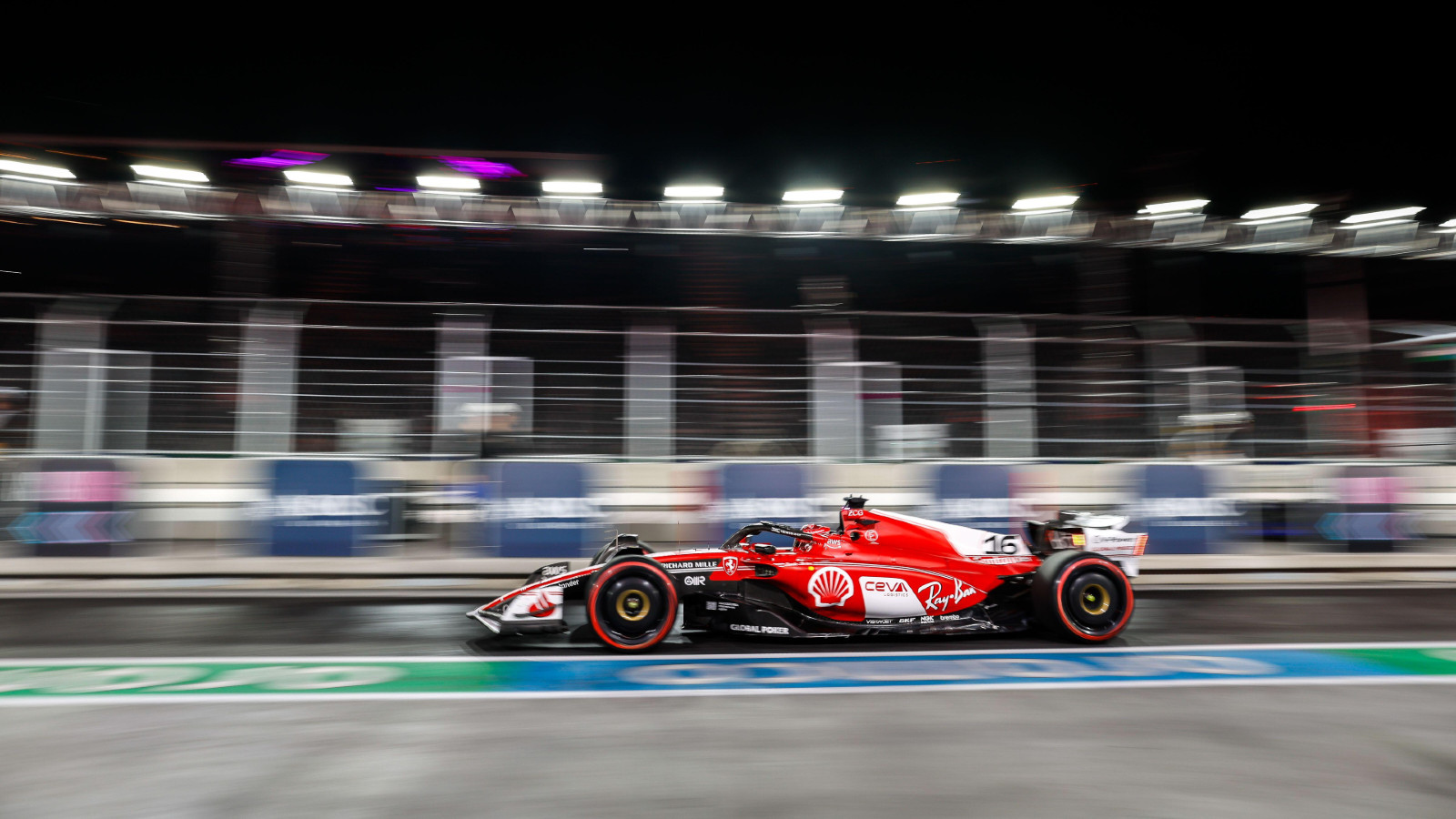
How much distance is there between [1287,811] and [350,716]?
152 inches

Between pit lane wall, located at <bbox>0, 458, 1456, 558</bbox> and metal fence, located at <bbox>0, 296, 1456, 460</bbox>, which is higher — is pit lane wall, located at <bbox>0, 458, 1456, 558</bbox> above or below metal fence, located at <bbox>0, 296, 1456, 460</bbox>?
below

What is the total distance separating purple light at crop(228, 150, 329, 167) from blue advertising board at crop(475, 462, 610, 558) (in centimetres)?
609

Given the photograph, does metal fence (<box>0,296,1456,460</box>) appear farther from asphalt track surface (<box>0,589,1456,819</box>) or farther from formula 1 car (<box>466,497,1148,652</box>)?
asphalt track surface (<box>0,589,1456,819</box>)

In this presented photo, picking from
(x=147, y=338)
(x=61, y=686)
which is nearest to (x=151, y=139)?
(x=147, y=338)

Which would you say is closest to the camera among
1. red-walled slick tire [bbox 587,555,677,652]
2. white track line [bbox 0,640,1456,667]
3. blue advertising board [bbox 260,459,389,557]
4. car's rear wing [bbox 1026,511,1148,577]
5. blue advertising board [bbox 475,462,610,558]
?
white track line [bbox 0,640,1456,667]

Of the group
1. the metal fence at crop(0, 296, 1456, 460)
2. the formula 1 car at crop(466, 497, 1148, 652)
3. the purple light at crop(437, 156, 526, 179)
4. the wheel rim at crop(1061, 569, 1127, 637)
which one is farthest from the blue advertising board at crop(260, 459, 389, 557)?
the wheel rim at crop(1061, 569, 1127, 637)

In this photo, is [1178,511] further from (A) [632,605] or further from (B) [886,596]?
(A) [632,605]

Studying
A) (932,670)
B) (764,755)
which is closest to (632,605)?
(932,670)

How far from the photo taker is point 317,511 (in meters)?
8.68

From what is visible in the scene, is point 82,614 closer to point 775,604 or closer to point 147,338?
point 147,338

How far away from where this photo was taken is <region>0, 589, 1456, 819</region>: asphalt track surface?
3.00m

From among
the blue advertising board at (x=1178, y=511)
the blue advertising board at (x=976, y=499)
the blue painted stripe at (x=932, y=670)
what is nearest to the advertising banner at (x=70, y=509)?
the blue painted stripe at (x=932, y=670)

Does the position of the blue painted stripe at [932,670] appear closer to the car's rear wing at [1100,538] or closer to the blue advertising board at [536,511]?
the car's rear wing at [1100,538]

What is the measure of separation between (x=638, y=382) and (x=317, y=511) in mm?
3611
